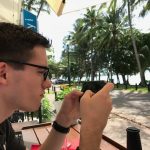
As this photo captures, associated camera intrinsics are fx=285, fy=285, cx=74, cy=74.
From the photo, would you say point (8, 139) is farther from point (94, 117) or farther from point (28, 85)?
point (94, 117)

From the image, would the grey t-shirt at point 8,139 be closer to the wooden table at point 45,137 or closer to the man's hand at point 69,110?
the man's hand at point 69,110

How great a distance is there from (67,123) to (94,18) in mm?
52824

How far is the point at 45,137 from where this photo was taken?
343 centimetres

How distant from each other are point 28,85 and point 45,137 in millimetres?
1772

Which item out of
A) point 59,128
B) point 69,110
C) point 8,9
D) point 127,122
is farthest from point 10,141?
point 127,122

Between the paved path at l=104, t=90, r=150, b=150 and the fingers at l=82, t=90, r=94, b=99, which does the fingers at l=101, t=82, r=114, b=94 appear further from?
the paved path at l=104, t=90, r=150, b=150

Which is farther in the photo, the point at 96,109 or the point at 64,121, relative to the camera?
the point at 64,121

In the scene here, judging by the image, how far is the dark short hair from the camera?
1748mm

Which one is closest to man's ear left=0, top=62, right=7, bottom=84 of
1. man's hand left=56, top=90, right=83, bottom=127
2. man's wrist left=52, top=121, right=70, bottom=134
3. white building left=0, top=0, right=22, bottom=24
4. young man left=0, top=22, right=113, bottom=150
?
young man left=0, top=22, right=113, bottom=150

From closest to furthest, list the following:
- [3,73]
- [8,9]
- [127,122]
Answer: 1. [3,73]
2. [8,9]
3. [127,122]

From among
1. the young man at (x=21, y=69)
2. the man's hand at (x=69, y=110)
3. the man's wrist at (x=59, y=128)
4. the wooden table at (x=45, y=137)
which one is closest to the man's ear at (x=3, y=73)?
the young man at (x=21, y=69)

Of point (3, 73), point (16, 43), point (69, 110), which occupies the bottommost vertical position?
point (69, 110)

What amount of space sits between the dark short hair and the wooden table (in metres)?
1.32

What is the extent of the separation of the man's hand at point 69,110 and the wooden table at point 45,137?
75cm
